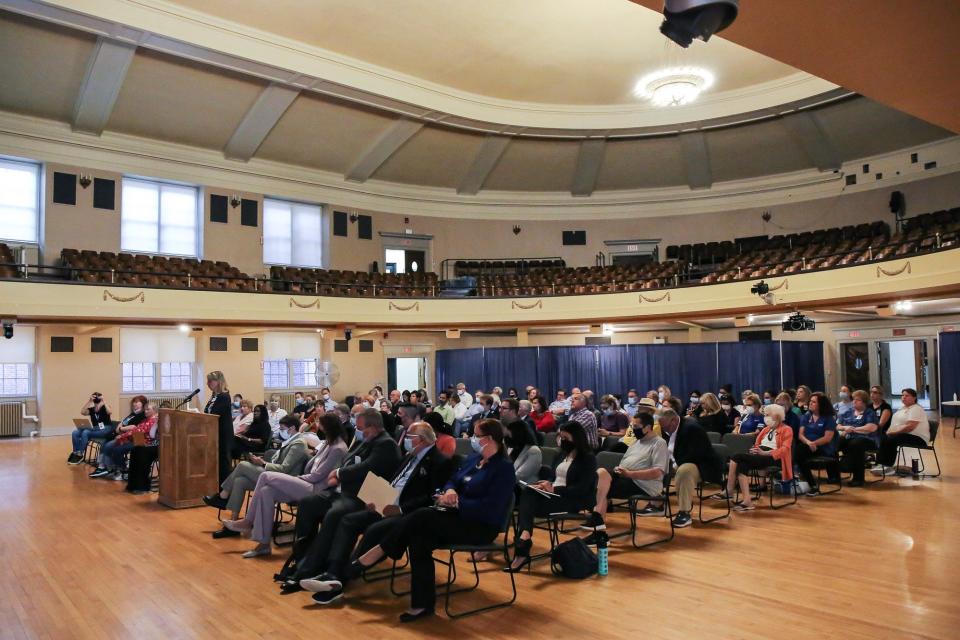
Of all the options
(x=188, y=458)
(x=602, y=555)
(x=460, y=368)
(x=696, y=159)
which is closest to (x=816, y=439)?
(x=602, y=555)

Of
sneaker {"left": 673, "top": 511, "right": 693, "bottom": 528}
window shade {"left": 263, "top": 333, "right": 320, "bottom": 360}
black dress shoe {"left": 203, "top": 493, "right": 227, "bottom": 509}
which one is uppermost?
window shade {"left": 263, "top": 333, "right": 320, "bottom": 360}

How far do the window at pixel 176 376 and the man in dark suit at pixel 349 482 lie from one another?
1311cm

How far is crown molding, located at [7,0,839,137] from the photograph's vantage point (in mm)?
12102

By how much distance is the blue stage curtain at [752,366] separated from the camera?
14.3 m

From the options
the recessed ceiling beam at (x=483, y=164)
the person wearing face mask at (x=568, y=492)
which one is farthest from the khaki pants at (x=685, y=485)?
the recessed ceiling beam at (x=483, y=164)

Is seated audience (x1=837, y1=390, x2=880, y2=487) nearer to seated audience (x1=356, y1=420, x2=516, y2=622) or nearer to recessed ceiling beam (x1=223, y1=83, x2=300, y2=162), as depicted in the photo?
seated audience (x1=356, y1=420, x2=516, y2=622)

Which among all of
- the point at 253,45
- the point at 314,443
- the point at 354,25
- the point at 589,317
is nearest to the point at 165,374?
the point at 253,45

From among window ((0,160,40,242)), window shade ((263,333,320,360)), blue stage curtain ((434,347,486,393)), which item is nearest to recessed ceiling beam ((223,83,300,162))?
window ((0,160,40,242))

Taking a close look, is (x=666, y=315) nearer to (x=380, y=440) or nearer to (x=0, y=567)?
(x=380, y=440)

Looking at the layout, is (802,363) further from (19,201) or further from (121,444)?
(19,201)

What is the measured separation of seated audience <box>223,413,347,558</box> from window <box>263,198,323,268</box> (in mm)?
13576

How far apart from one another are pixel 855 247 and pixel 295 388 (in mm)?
13977

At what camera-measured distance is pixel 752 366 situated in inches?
568

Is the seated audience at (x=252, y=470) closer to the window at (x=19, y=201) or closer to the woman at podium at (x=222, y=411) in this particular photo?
the woman at podium at (x=222, y=411)
